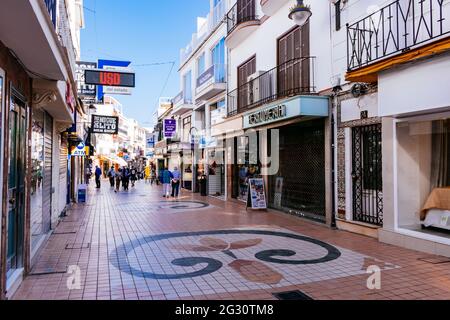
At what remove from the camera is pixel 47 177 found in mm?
9266

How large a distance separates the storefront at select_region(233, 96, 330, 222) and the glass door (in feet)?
23.2

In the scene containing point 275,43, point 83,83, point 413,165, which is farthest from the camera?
point 83,83

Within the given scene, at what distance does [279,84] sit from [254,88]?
1734 mm

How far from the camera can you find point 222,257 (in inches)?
270

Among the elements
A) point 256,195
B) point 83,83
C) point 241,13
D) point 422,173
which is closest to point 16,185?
point 422,173

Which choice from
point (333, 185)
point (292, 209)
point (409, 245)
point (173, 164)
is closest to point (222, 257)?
point (409, 245)

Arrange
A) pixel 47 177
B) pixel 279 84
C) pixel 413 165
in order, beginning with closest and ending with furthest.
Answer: pixel 413 165, pixel 47 177, pixel 279 84

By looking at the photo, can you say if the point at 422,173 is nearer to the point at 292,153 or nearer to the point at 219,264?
the point at 219,264

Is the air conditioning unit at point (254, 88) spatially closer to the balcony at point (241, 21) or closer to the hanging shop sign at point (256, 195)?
the balcony at point (241, 21)

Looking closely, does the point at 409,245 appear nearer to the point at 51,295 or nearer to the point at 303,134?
the point at 303,134

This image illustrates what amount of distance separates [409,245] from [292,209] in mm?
5569

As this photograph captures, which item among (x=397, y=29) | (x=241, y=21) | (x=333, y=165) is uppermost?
(x=241, y=21)

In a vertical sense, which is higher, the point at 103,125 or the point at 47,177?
the point at 103,125

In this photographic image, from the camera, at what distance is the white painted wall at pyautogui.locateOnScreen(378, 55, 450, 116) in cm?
633
